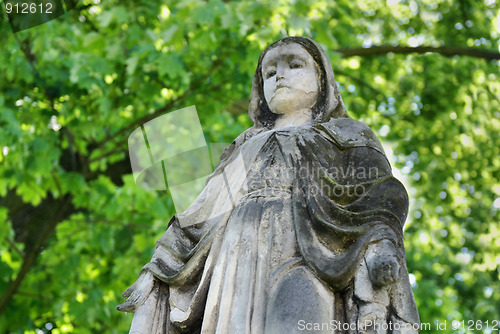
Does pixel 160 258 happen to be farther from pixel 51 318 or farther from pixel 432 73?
pixel 432 73

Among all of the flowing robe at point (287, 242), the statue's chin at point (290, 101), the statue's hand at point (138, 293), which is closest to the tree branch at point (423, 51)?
the statue's chin at point (290, 101)

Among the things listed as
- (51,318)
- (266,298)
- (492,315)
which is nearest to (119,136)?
(51,318)

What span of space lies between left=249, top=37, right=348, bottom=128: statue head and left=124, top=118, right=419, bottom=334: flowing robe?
0.23 m

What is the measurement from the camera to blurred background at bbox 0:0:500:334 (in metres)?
7.66

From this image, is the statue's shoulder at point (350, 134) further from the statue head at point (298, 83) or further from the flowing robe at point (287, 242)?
the statue head at point (298, 83)

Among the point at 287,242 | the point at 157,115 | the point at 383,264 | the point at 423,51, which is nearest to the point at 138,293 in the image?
the point at 287,242

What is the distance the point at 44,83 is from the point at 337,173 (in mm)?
4957

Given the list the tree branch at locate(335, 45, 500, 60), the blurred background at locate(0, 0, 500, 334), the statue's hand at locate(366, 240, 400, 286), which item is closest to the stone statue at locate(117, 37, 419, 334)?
the statue's hand at locate(366, 240, 400, 286)

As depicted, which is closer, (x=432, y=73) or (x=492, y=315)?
(x=492, y=315)

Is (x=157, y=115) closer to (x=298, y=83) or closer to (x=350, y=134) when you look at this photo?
(x=298, y=83)

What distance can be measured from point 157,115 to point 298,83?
178 inches

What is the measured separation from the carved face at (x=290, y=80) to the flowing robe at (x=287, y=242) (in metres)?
0.25

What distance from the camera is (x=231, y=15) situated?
7.47 meters

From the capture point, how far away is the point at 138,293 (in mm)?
3572
